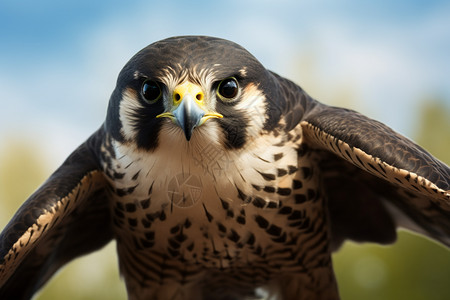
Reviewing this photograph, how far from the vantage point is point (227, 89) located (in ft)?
8.78

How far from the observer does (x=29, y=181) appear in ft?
43.3

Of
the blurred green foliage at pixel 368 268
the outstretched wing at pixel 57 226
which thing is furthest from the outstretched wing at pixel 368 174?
the blurred green foliage at pixel 368 268

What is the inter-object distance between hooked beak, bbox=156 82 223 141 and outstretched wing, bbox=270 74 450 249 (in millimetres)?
446

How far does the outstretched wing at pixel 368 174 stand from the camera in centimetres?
268

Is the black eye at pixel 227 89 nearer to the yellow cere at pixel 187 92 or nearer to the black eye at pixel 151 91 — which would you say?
the yellow cere at pixel 187 92

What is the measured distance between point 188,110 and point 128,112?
1.40 feet

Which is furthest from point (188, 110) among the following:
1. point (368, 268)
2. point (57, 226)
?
point (368, 268)

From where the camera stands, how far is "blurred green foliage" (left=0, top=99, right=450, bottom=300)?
11727mm

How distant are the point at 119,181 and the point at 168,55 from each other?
0.68 metres

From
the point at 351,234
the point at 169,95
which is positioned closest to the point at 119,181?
the point at 169,95

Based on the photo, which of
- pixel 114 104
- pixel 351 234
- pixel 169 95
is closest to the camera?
pixel 169 95

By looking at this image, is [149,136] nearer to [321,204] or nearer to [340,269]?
[321,204]

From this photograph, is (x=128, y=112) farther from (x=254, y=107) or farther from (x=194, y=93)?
(x=254, y=107)

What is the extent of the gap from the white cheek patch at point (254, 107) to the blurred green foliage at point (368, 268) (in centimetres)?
889
